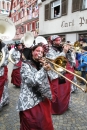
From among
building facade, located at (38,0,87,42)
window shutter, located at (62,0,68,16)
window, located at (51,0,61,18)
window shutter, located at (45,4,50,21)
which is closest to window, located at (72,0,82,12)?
building facade, located at (38,0,87,42)

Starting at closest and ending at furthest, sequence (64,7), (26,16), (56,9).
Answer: (64,7), (56,9), (26,16)

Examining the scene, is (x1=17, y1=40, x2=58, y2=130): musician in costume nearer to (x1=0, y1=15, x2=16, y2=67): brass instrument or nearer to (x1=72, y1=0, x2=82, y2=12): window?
(x1=0, y1=15, x2=16, y2=67): brass instrument

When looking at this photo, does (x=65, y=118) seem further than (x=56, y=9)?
No

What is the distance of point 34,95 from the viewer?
236 cm

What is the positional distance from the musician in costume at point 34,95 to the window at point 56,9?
13484 mm

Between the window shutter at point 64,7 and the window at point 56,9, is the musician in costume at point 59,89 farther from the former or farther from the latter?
the window at point 56,9

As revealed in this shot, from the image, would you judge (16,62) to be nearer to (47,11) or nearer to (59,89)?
(59,89)

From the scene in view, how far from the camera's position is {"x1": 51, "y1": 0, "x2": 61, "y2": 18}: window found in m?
15.1

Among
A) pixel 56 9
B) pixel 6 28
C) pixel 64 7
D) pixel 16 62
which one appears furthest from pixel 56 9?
pixel 6 28

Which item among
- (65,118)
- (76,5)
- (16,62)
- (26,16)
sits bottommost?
(65,118)

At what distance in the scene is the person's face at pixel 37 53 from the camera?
8.01ft

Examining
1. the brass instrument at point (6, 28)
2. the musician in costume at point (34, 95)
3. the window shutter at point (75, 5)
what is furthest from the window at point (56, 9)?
the musician in costume at point (34, 95)

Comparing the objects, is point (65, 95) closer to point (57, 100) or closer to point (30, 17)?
point (57, 100)

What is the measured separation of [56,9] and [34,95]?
14262 millimetres
